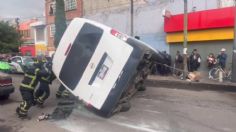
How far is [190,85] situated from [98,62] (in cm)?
804

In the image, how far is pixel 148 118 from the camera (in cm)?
845

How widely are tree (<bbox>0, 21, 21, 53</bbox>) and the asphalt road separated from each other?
111ft

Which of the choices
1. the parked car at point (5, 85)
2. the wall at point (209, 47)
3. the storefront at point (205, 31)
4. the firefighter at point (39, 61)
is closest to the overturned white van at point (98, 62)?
the firefighter at point (39, 61)

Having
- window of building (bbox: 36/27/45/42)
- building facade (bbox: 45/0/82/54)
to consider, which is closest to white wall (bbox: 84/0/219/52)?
building facade (bbox: 45/0/82/54)

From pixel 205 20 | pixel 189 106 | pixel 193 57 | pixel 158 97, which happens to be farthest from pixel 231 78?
pixel 189 106

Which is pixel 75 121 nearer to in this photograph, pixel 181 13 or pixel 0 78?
pixel 0 78

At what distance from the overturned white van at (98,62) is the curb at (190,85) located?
6.06 metres

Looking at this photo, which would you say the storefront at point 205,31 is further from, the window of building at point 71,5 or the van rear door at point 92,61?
the window of building at point 71,5

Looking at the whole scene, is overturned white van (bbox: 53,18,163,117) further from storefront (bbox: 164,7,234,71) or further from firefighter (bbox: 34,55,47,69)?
storefront (bbox: 164,7,234,71)

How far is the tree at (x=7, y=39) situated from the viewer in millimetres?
43178

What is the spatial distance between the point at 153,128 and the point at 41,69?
3.21 metres

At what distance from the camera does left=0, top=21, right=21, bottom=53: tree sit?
1700 inches

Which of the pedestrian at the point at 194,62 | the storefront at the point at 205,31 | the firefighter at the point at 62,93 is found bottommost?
the firefighter at the point at 62,93

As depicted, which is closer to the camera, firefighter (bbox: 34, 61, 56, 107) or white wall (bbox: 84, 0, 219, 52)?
firefighter (bbox: 34, 61, 56, 107)
